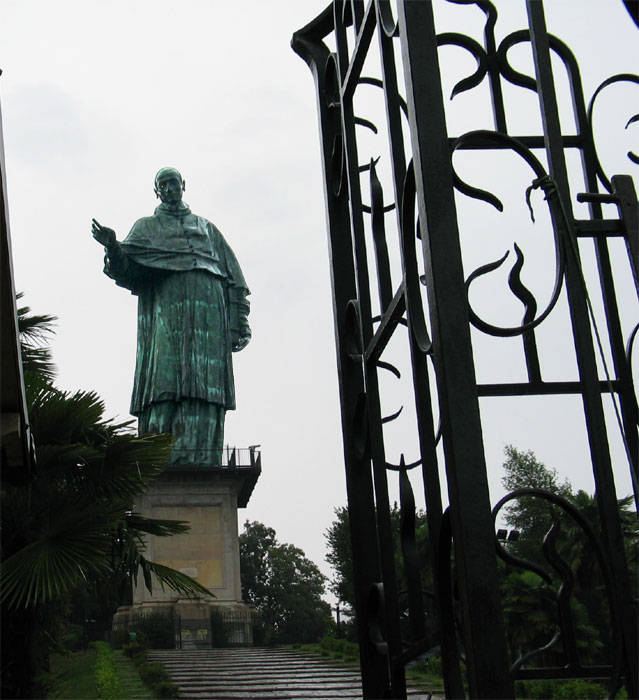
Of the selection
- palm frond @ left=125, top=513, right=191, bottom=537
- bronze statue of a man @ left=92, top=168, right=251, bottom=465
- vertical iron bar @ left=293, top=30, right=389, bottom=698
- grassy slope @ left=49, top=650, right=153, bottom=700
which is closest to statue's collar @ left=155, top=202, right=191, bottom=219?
bronze statue of a man @ left=92, top=168, right=251, bottom=465

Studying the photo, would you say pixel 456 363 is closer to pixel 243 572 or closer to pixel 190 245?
pixel 190 245

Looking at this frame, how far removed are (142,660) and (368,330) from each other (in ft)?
47.3

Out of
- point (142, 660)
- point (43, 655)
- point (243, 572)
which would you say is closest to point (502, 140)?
point (43, 655)

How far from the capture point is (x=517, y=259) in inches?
96.2

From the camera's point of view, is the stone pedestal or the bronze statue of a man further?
the bronze statue of a man

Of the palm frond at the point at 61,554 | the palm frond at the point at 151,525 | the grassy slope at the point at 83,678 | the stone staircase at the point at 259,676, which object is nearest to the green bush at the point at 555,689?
the stone staircase at the point at 259,676

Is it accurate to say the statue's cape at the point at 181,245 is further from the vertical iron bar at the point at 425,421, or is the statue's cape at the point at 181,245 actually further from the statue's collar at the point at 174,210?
the vertical iron bar at the point at 425,421

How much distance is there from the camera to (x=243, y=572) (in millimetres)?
46188

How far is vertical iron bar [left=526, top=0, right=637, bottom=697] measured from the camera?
2064mm

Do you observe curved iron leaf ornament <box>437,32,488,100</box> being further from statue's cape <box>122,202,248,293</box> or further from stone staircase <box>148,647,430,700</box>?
statue's cape <box>122,202,248,293</box>

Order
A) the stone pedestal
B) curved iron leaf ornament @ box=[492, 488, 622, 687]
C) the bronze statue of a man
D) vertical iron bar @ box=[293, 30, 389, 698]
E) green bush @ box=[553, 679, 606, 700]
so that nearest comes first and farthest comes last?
curved iron leaf ornament @ box=[492, 488, 622, 687] → vertical iron bar @ box=[293, 30, 389, 698] → green bush @ box=[553, 679, 606, 700] → the stone pedestal → the bronze statue of a man

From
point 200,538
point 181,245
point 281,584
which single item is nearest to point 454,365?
point 200,538

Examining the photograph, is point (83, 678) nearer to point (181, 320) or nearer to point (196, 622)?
point (196, 622)

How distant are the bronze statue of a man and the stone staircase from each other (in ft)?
25.3
